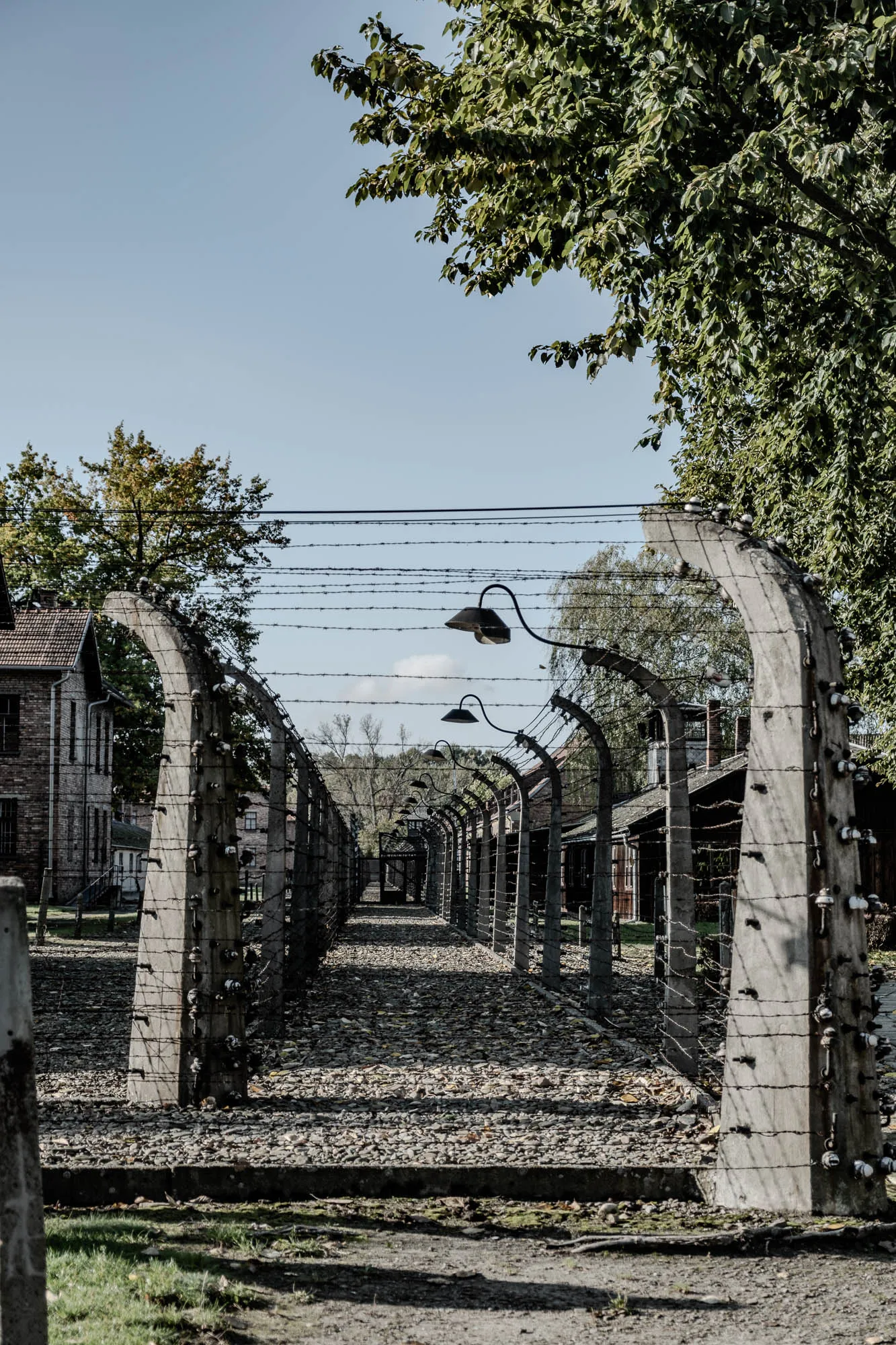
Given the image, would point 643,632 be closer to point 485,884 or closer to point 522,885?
point 485,884

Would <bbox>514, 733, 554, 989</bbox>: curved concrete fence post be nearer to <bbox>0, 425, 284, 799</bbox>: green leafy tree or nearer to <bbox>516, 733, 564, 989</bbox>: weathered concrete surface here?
<bbox>516, 733, 564, 989</bbox>: weathered concrete surface

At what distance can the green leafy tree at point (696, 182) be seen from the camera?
9617 millimetres

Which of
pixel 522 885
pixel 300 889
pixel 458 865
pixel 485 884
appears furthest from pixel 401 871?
pixel 300 889

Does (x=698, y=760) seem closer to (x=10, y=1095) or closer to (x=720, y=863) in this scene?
(x=720, y=863)

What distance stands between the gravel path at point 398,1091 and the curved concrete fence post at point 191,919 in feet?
0.92

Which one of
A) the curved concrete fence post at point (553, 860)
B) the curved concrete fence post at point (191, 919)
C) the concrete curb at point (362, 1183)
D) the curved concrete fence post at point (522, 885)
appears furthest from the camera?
the curved concrete fence post at point (522, 885)

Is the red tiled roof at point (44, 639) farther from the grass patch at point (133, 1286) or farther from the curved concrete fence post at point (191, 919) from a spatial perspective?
the grass patch at point (133, 1286)

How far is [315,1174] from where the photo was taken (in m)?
6.42

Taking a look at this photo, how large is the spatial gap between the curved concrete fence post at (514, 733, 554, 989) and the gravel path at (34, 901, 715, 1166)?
25.8 inches

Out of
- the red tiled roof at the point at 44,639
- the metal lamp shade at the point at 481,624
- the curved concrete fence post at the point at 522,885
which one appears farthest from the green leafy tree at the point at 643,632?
the metal lamp shade at the point at 481,624

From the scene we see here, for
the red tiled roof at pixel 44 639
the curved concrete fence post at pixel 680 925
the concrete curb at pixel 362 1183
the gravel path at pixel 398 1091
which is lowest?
the gravel path at pixel 398 1091

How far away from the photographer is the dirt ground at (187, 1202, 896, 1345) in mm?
4422

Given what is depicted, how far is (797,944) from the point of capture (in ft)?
19.8

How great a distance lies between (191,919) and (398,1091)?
6.85 feet
